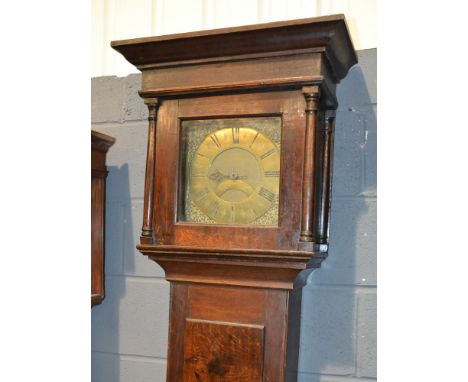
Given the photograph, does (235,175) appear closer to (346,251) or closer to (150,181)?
(150,181)

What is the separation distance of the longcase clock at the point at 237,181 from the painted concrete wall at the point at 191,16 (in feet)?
0.47

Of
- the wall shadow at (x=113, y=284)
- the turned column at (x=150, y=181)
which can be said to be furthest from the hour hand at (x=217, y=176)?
the wall shadow at (x=113, y=284)

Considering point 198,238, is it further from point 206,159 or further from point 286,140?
point 286,140

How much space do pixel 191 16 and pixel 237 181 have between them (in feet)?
1.97

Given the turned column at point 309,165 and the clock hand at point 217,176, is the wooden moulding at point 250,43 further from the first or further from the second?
the clock hand at point 217,176

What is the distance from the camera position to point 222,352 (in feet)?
3.48

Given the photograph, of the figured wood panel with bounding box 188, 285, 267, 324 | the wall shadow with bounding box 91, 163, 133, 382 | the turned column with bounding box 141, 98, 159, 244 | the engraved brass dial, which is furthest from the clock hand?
the wall shadow with bounding box 91, 163, 133, 382

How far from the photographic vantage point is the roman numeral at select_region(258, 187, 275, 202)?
103 centimetres

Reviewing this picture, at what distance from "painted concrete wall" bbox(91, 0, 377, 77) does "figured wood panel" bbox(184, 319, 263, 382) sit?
786mm

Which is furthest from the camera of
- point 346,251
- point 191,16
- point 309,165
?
point 191,16

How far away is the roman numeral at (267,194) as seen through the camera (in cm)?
103

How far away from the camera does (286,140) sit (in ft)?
3.32

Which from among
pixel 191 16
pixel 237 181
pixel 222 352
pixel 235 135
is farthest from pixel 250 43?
pixel 222 352
